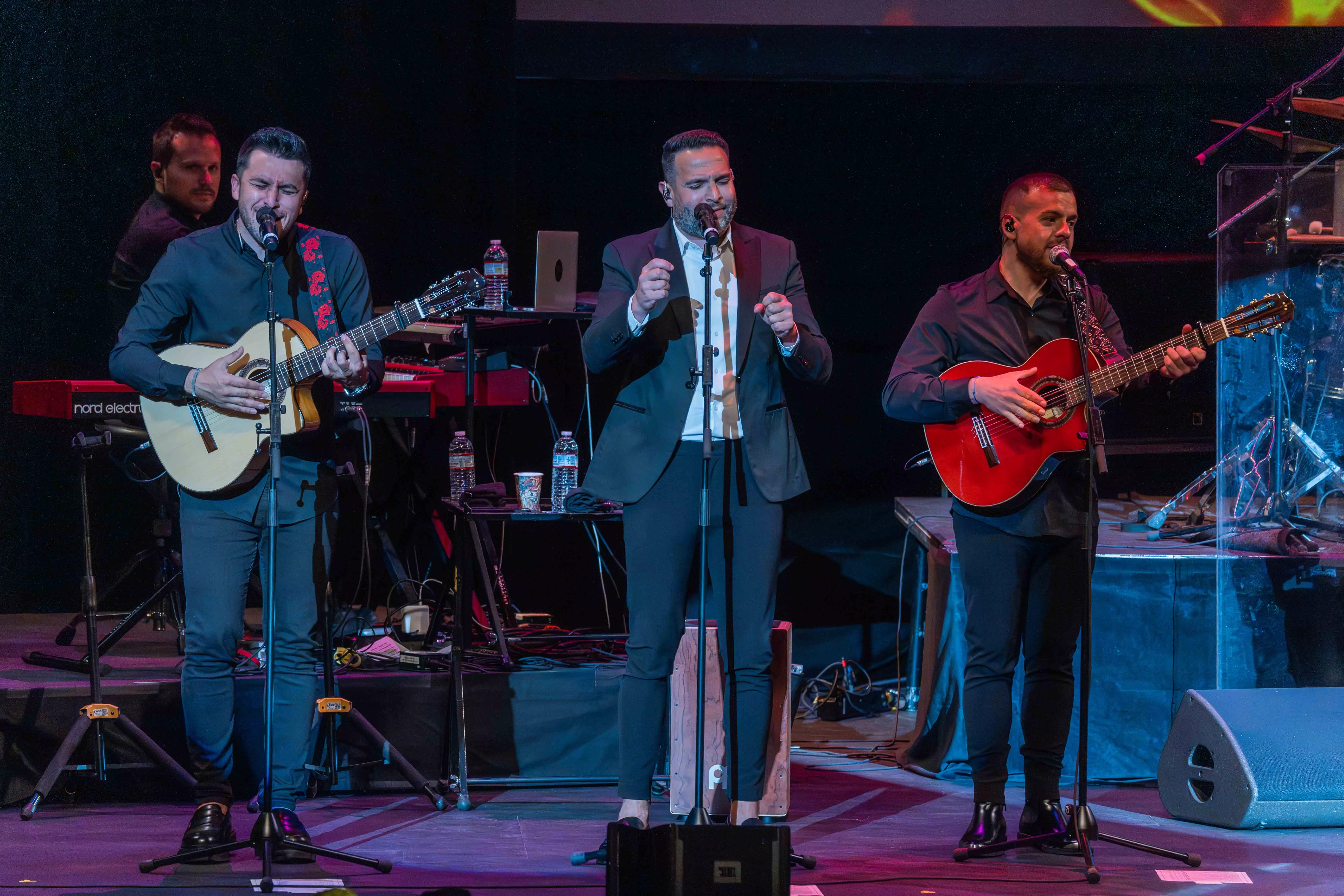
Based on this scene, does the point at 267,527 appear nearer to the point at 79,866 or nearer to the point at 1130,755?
the point at 79,866

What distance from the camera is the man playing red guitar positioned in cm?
365

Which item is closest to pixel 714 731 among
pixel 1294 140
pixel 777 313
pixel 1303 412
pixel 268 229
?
pixel 777 313

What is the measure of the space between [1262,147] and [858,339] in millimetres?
2125

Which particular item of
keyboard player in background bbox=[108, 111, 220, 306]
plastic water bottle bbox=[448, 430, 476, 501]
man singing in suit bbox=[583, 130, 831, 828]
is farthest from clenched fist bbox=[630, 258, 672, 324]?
keyboard player in background bbox=[108, 111, 220, 306]

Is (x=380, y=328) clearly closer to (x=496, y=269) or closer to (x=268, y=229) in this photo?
(x=268, y=229)

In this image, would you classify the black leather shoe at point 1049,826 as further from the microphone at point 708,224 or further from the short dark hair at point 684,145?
the short dark hair at point 684,145

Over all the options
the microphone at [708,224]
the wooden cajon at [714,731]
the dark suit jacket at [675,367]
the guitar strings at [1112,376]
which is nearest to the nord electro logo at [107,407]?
the dark suit jacket at [675,367]

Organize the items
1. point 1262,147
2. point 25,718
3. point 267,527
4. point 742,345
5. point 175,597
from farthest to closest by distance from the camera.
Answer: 1. point 1262,147
2. point 175,597
3. point 25,718
4. point 267,527
5. point 742,345

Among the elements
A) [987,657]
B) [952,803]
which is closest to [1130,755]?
[952,803]

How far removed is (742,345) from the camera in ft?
11.2

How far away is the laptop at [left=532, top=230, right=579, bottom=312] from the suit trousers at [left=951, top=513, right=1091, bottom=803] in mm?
1710

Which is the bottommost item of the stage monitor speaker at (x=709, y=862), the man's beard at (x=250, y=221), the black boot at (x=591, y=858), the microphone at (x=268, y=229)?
the black boot at (x=591, y=858)

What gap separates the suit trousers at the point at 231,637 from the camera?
11.8ft

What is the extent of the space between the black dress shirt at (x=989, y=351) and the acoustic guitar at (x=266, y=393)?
1.32m
